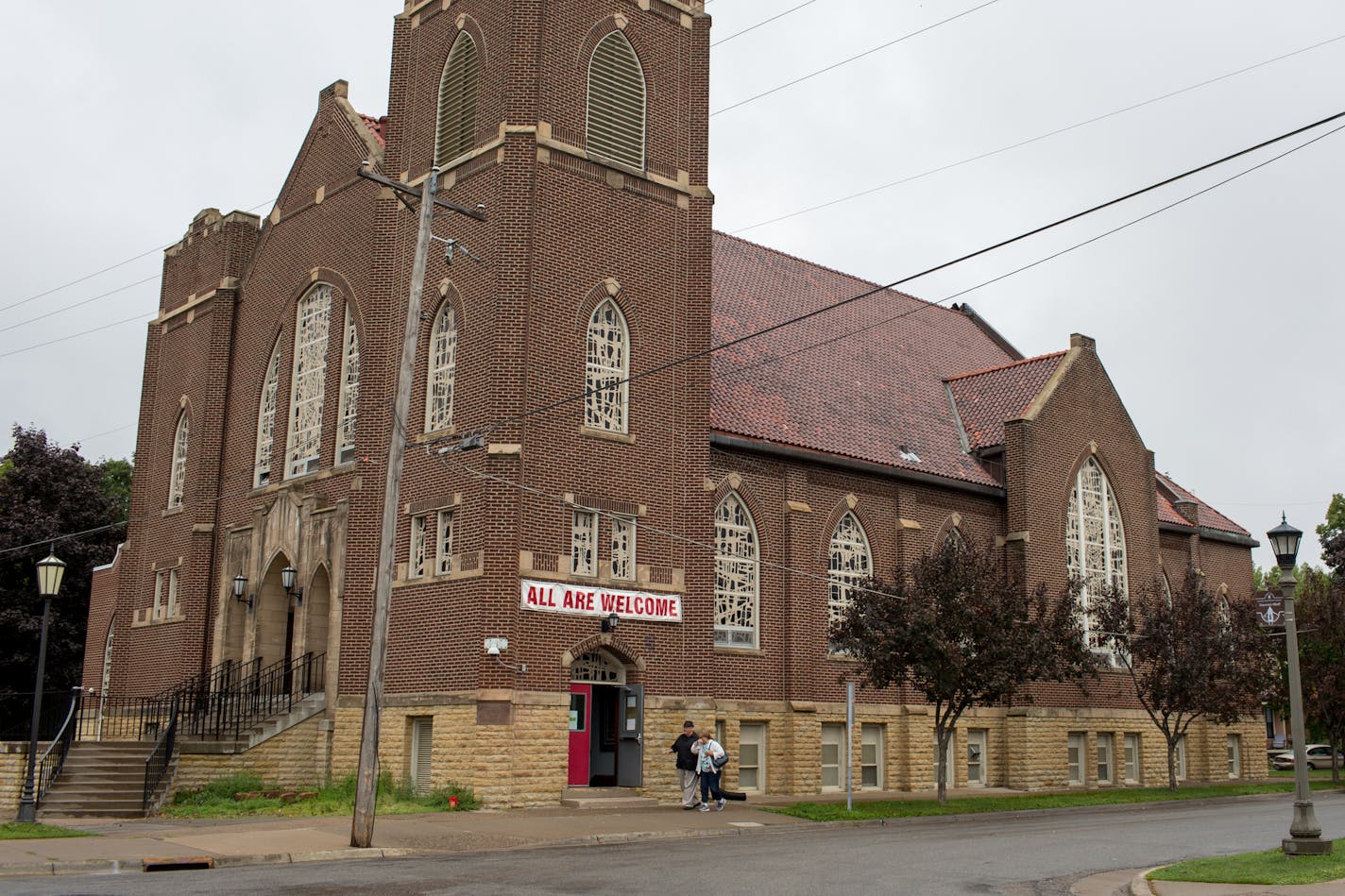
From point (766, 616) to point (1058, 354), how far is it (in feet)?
43.0

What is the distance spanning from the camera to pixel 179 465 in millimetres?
34125

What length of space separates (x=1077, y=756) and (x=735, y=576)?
12139 mm

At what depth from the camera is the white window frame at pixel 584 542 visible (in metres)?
24.2

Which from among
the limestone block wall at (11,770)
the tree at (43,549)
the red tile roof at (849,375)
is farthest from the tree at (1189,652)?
the tree at (43,549)

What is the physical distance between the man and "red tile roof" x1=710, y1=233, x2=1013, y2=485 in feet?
23.8

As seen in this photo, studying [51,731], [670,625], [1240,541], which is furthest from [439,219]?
[1240,541]

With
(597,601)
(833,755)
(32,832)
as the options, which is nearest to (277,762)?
(597,601)

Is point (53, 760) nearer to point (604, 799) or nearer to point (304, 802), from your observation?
point (304, 802)

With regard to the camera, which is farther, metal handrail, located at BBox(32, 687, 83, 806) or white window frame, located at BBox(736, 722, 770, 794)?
white window frame, located at BBox(736, 722, 770, 794)

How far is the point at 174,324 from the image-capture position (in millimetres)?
35531

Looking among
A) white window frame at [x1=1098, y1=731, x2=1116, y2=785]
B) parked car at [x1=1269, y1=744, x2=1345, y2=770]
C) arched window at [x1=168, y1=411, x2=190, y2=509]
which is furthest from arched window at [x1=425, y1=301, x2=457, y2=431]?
parked car at [x1=1269, y1=744, x2=1345, y2=770]

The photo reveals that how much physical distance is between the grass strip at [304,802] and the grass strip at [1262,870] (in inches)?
474

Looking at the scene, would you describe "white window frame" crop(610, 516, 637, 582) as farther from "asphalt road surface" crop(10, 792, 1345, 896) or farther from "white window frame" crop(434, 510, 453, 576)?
"asphalt road surface" crop(10, 792, 1345, 896)

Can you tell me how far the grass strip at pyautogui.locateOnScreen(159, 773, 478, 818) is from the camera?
2214cm
